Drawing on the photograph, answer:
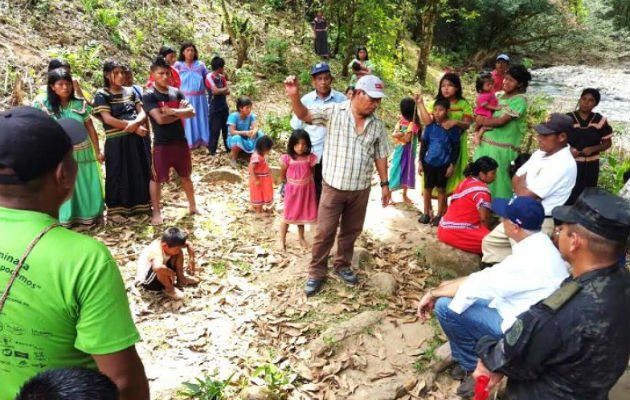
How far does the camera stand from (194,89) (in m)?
7.96

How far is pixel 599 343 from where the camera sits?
7.44 ft

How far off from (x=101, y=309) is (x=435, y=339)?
3286mm

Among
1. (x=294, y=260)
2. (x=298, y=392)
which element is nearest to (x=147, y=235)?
(x=294, y=260)

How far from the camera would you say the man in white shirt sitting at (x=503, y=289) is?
119 inches

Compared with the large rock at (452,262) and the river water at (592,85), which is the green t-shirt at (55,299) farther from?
the river water at (592,85)

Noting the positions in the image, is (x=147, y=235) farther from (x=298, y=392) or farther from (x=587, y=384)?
(x=587, y=384)

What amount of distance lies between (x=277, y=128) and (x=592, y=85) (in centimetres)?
1541

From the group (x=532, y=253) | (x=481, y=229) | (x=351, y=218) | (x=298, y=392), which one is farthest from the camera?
(x=481, y=229)

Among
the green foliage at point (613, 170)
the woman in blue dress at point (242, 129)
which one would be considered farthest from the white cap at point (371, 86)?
the green foliage at point (613, 170)

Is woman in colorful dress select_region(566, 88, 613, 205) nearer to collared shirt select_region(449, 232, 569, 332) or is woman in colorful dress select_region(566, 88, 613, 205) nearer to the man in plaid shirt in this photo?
the man in plaid shirt

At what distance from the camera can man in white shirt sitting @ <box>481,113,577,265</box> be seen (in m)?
4.29

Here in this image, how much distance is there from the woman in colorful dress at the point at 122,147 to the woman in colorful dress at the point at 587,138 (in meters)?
5.20

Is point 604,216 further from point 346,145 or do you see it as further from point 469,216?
point 469,216

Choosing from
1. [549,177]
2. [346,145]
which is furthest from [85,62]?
[549,177]
